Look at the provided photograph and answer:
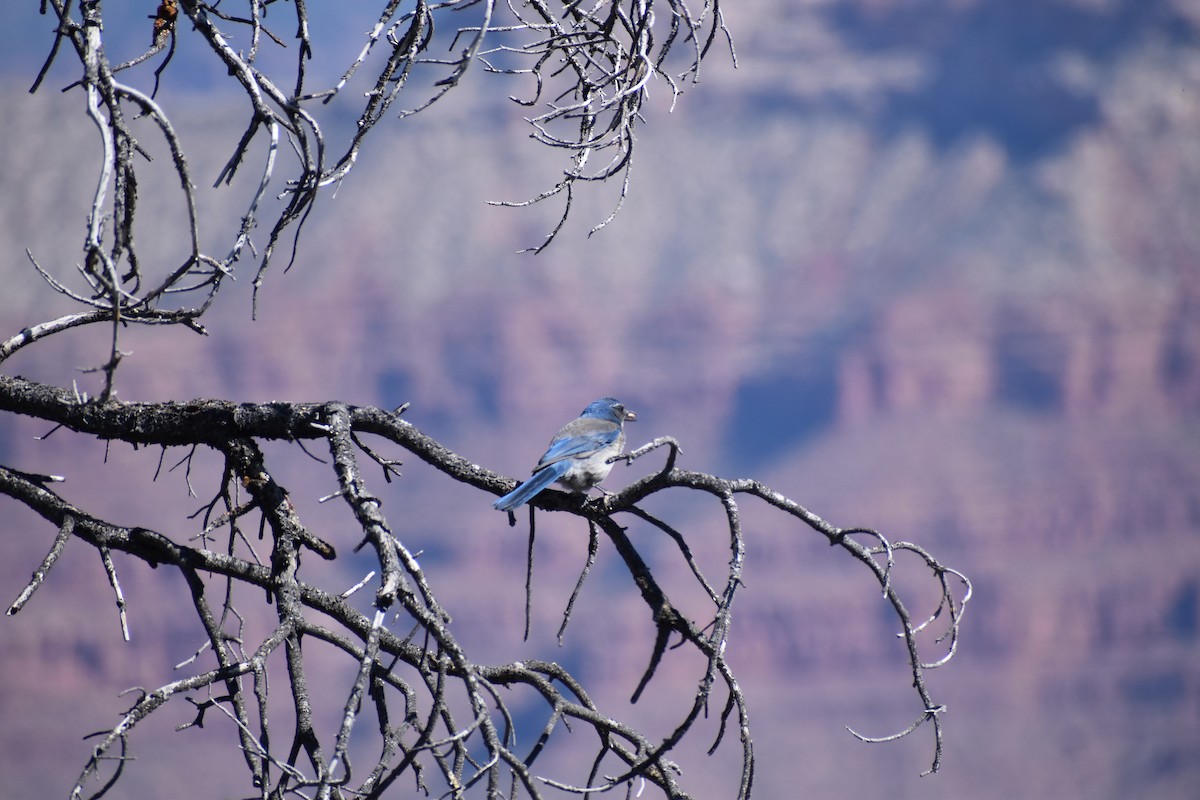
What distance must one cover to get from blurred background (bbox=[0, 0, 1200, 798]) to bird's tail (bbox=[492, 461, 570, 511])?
65164 millimetres

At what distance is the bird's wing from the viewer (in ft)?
21.6

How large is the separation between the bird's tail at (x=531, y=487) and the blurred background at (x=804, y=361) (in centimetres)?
6516

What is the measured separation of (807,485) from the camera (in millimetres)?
78812

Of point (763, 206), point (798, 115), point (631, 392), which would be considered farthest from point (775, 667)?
point (798, 115)

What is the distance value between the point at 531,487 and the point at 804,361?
78.9 metres

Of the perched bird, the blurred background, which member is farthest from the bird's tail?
the blurred background

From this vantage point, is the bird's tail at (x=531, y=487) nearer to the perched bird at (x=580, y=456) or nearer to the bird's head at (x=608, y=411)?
the perched bird at (x=580, y=456)

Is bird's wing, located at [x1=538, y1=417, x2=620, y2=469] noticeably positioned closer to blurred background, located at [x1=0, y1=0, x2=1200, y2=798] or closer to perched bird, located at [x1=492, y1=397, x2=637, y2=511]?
perched bird, located at [x1=492, y1=397, x2=637, y2=511]

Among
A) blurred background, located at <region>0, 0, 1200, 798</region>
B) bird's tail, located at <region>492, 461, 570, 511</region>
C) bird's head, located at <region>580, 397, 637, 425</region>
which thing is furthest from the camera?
blurred background, located at <region>0, 0, 1200, 798</region>

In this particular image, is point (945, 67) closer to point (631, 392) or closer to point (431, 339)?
point (631, 392)

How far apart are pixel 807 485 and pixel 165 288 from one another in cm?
7624

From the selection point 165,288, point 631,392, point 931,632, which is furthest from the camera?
point 631,392

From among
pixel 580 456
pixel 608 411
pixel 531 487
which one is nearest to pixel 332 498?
pixel 531 487

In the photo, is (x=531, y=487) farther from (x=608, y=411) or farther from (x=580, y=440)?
(x=608, y=411)
